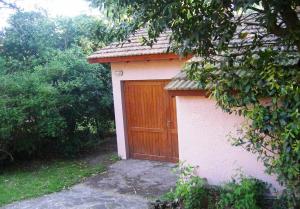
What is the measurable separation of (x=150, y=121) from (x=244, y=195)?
218 inches

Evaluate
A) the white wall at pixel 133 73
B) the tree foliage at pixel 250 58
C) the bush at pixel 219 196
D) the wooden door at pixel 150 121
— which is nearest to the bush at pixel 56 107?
the white wall at pixel 133 73


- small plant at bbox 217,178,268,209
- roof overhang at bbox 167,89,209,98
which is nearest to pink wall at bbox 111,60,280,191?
roof overhang at bbox 167,89,209,98

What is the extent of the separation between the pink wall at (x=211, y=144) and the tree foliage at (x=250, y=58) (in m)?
0.91

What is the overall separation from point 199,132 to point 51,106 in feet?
18.5

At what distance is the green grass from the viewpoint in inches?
391

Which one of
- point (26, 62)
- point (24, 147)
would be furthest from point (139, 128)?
point (26, 62)

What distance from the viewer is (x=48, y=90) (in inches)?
477

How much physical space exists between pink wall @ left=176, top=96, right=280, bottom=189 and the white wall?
10.1 feet

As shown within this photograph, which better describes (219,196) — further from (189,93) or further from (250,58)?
(250,58)

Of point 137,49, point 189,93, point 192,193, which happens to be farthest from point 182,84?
point 137,49

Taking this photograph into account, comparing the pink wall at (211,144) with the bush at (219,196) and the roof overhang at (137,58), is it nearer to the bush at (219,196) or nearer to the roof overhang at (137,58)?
the bush at (219,196)

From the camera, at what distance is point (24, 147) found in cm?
1233

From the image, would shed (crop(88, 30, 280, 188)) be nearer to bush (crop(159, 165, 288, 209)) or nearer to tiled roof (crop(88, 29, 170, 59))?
tiled roof (crop(88, 29, 170, 59))

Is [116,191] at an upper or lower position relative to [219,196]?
lower
